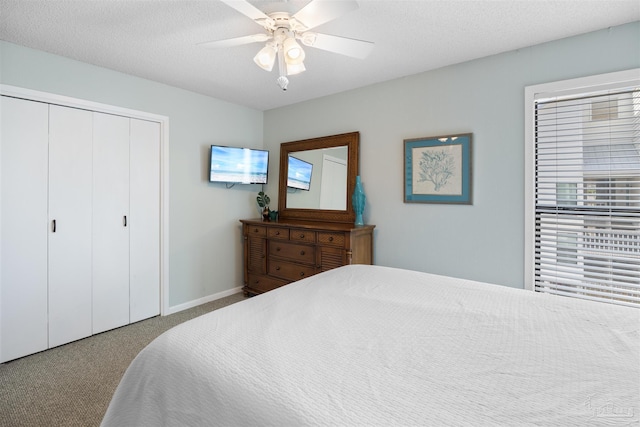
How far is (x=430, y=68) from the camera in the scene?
2.88 m

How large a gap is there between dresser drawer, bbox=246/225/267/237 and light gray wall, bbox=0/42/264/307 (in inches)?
12.3

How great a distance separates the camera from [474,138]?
2.70 m

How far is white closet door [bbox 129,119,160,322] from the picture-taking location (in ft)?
10.3

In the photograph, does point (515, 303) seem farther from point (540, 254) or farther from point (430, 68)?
point (430, 68)

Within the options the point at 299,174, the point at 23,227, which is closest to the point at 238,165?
the point at 299,174

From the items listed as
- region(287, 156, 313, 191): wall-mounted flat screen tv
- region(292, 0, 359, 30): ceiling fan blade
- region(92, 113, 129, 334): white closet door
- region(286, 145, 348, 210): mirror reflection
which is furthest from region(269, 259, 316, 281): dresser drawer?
region(292, 0, 359, 30): ceiling fan blade

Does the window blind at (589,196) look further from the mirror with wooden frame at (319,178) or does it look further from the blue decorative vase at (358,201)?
the mirror with wooden frame at (319,178)

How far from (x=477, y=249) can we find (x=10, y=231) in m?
3.77

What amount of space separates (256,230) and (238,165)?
33.0 inches

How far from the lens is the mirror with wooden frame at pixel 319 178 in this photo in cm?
346

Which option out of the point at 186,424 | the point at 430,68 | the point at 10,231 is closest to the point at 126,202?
the point at 10,231

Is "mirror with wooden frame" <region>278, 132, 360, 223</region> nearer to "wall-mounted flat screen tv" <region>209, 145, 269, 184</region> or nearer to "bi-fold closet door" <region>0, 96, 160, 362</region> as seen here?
"wall-mounted flat screen tv" <region>209, 145, 269, 184</region>

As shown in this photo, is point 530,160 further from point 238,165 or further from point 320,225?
point 238,165

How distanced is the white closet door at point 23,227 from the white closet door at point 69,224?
6 centimetres
